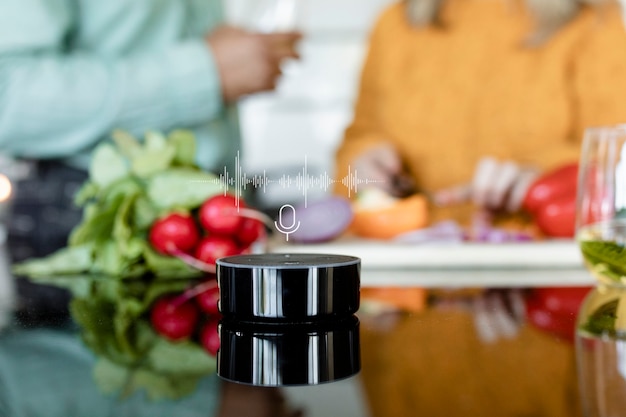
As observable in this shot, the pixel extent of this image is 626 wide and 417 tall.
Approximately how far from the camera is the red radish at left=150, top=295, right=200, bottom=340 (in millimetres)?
464

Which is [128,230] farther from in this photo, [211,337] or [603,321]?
[603,321]

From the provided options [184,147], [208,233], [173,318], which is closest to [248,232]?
[208,233]

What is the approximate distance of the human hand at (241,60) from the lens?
1261mm

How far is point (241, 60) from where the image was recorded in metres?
1.27

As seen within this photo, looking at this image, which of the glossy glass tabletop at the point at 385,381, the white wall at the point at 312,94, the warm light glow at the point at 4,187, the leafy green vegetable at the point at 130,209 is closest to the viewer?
the glossy glass tabletop at the point at 385,381

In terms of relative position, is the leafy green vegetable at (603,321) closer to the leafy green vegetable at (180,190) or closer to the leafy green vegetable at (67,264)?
the leafy green vegetable at (180,190)

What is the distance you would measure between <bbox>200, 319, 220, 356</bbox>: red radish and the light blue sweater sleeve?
77 centimetres

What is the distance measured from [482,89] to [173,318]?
1316mm

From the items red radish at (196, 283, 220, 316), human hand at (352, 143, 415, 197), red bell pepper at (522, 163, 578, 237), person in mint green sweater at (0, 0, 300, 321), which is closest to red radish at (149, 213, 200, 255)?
red radish at (196, 283, 220, 316)

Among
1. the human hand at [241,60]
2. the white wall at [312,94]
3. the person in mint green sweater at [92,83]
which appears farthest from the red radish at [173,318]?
the white wall at [312,94]

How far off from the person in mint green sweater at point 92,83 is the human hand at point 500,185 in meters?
0.56

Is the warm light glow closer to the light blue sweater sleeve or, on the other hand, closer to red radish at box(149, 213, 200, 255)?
the light blue sweater sleeve

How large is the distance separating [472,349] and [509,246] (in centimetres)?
56

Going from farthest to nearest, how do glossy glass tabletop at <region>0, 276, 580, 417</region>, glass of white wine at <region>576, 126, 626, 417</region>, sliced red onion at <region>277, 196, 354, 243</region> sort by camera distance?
sliced red onion at <region>277, 196, 354, 243</region>
glass of white wine at <region>576, 126, 626, 417</region>
glossy glass tabletop at <region>0, 276, 580, 417</region>
